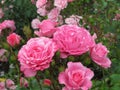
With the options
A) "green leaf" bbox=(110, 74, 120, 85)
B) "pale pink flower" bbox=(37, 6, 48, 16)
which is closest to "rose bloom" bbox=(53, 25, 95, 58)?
"green leaf" bbox=(110, 74, 120, 85)

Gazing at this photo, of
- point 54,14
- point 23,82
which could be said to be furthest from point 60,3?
point 23,82

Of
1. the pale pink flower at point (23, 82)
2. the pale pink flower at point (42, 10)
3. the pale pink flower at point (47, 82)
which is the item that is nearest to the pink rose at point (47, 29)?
the pale pink flower at point (47, 82)

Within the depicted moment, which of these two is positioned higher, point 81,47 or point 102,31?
point 81,47

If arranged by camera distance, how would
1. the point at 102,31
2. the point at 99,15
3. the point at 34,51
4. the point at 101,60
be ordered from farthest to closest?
the point at 99,15
the point at 102,31
the point at 101,60
the point at 34,51

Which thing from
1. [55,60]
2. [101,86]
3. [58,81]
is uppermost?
[55,60]

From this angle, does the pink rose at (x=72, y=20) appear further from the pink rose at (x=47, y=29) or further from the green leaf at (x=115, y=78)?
the pink rose at (x=47, y=29)

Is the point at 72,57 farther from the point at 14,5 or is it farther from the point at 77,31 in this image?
the point at 14,5

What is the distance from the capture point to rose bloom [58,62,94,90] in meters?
1.70

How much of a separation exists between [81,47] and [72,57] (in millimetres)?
58

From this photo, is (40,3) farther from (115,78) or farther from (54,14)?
(115,78)

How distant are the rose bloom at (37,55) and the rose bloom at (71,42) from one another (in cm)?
3

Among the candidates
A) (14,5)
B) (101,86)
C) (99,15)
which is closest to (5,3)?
(14,5)

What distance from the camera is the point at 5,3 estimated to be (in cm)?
448

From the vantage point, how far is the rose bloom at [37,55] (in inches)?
66.3
